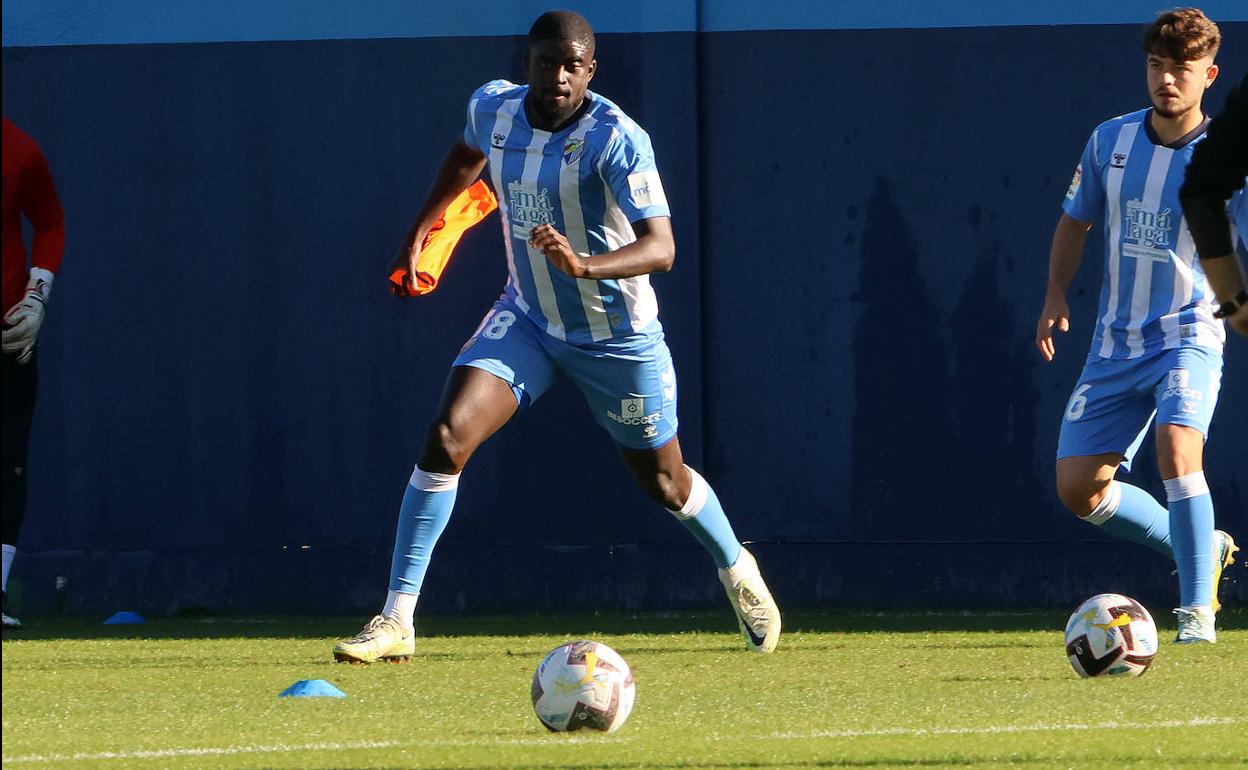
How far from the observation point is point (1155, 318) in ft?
23.3

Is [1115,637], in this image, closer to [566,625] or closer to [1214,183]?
[1214,183]

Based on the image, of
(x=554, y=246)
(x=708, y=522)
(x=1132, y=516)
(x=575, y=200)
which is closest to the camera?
(x=554, y=246)

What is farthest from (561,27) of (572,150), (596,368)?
(596,368)

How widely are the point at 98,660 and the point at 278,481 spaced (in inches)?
81.6

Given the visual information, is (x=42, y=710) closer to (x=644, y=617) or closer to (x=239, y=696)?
(x=239, y=696)

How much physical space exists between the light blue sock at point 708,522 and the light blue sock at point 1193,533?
1.49 m

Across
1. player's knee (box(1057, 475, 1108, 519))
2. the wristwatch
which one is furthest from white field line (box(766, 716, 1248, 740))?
player's knee (box(1057, 475, 1108, 519))

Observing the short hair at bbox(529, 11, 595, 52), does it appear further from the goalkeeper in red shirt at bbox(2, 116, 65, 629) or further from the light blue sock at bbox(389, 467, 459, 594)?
the goalkeeper in red shirt at bbox(2, 116, 65, 629)

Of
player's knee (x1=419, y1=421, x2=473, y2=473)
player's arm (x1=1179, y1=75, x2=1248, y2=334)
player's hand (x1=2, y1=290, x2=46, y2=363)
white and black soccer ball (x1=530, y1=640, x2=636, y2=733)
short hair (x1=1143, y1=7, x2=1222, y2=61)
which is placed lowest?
white and black soccer ball (x1=530, y1=640, x2=636, y2=733)

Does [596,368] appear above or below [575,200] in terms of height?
below

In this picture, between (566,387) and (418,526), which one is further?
(566,387)

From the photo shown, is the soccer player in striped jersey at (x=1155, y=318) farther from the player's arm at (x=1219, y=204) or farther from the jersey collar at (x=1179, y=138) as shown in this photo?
the player's arm at (x=1219, y=204)

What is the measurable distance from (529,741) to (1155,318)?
3.04 m

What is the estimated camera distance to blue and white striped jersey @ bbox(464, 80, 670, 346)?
265 inches
